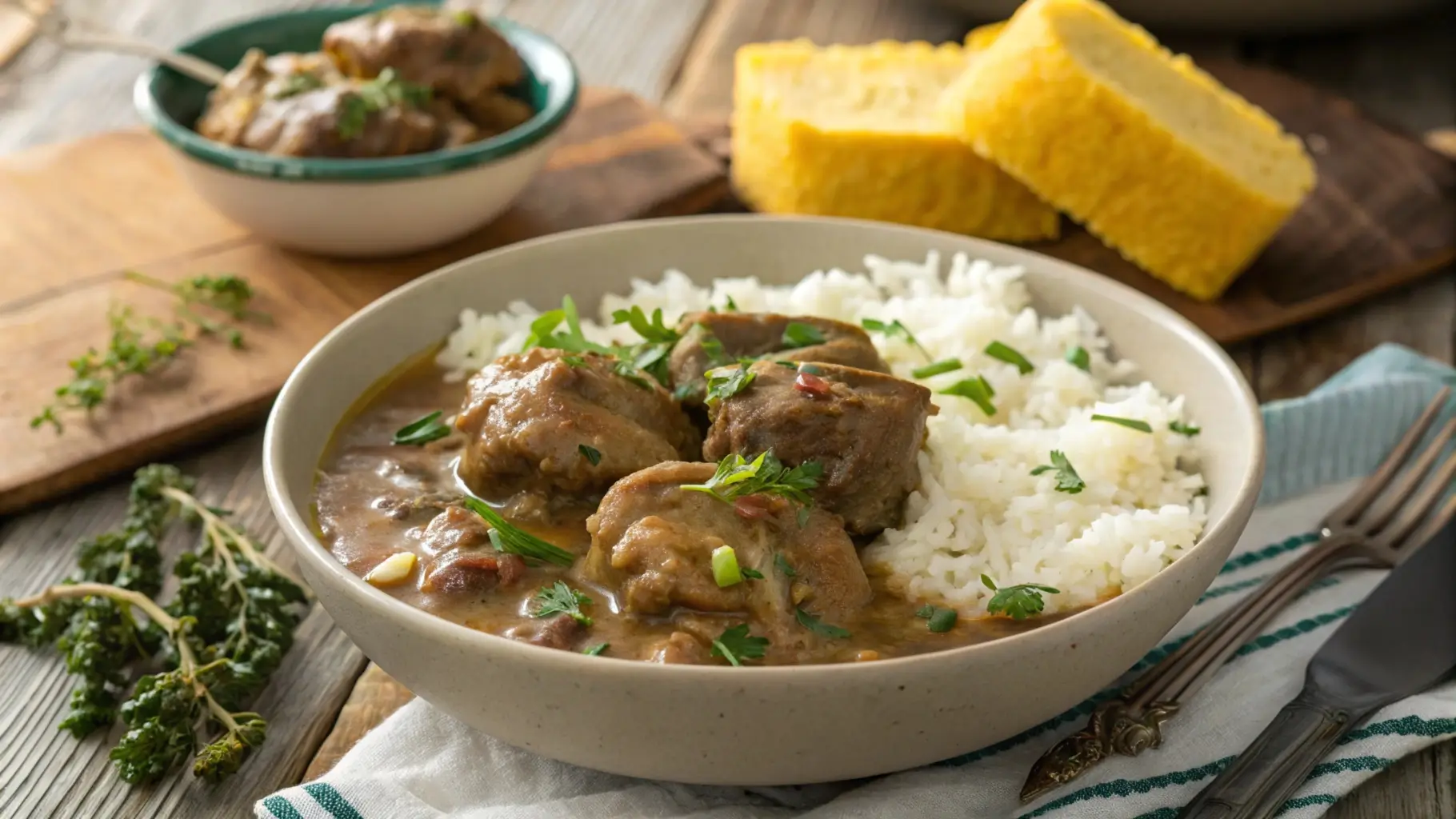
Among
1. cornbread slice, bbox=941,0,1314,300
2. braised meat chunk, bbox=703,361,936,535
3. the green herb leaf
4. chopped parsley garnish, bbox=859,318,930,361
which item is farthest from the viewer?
cornbread slice, bbox=941,0,1314,300

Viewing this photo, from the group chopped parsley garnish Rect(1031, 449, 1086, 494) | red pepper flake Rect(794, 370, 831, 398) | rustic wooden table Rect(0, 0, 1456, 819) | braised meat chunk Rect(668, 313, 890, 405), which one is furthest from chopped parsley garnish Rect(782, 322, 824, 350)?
rustic wooden table Rect(0, 0, 1456, 819)

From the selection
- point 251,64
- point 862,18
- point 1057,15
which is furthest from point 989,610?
point 862,18

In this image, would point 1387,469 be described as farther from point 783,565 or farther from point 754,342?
point 783,565

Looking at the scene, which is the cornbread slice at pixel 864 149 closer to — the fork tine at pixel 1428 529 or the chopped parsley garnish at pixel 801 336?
the chopped parsley garnish at pixel 801 336

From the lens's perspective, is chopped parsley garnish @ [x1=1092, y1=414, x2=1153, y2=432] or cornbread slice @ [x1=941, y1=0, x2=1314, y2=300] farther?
cornbread slice @ [x1=941, y1=0, x2=1314, y2=300]

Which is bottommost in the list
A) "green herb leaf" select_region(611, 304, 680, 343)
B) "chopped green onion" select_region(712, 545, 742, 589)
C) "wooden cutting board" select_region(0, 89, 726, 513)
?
"wooden cutting board" select_region(0, 89, 726, 513)

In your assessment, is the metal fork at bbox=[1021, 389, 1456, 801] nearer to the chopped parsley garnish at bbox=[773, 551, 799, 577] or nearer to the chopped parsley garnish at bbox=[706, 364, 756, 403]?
the chopped parsley garnish at bbox=[773, 551, 799, 577]

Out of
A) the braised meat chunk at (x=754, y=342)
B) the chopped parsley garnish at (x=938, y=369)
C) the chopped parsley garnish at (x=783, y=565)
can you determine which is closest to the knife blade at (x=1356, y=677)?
the chopped parsley garnish at (x=783, y=565)
